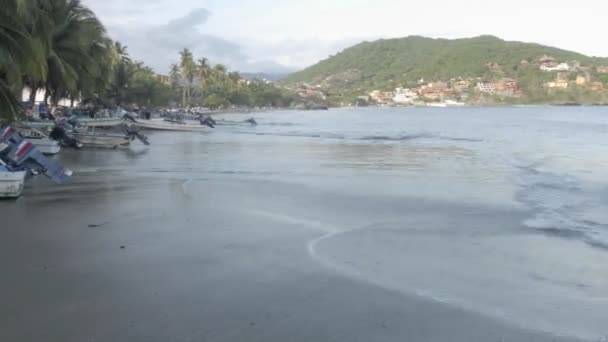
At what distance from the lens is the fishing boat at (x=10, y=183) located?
12540mm

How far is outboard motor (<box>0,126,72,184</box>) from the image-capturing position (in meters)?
14.3

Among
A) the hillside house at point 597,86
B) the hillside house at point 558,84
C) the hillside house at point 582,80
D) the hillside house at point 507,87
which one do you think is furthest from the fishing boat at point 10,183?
the hillside house at point 582,80

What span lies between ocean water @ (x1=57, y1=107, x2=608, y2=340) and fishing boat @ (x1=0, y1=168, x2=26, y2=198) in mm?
3715

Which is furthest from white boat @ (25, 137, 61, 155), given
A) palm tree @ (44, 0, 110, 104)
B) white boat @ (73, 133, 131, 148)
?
palm tree @ (44, 0, 110, 104)

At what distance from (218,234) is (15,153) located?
697 centimetres

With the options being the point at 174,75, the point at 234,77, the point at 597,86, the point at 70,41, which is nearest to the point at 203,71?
the point at 174,75

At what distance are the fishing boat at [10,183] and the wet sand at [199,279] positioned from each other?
0.37 meters

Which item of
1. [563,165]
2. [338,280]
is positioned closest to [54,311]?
[338,280]

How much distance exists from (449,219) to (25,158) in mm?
9712

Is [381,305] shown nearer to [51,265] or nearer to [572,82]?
[51,265]

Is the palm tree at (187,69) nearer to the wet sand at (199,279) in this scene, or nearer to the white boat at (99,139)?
the white boat at (99,139)

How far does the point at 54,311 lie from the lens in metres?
6.13

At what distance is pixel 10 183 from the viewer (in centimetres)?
1261

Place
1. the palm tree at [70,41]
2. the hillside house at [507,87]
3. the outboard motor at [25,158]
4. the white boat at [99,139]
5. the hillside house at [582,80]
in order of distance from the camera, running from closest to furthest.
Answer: the outboard motor at [25,158]
the white boat at [99,139]
the palm tree at [70,41]
the hillside house at [582,80]
the hillside house at [507,87]
